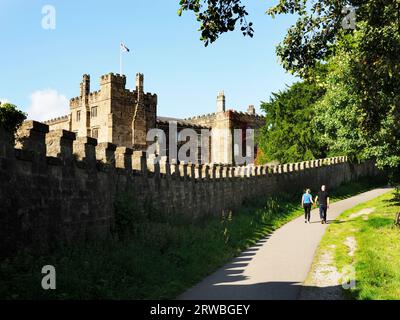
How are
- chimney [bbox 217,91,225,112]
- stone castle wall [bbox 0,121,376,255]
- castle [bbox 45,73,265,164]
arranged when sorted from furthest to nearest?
chimney [bbox 217,91,225,112], castle [bbox 45,73,265,164], stone castle wall [bbox 0,121,376,255]

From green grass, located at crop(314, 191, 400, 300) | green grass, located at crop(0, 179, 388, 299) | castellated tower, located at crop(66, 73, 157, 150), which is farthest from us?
castellated tower, located at crop(66, 73, 157, 150)

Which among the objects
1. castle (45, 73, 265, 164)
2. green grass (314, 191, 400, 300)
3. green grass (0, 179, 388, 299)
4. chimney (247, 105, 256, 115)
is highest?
chimney (247, 105, 256, 115)

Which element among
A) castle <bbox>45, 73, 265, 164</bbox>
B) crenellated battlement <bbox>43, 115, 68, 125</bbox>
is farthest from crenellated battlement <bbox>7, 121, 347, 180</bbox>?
crenellated battlement <bbox>43, 115, 68, 125</bbox>

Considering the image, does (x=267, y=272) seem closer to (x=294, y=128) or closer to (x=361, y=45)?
(x=361, y=45)

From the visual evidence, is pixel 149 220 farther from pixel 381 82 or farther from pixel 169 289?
pixel 381 82

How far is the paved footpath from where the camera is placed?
29.4 feet

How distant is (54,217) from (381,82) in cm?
872

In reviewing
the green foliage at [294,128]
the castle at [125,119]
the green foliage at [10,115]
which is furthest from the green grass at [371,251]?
the castle at [125,119]

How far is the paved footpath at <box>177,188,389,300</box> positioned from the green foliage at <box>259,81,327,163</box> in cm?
2129

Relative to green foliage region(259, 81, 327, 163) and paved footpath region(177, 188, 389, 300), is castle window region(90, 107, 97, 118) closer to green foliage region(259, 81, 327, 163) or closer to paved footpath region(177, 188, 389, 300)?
green foliage region(259, 81, 327, 163)

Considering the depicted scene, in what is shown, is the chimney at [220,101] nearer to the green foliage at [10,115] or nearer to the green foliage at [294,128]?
the green foliage at [294,128]

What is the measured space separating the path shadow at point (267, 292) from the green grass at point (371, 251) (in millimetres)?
500

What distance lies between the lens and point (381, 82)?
1155 centimetres

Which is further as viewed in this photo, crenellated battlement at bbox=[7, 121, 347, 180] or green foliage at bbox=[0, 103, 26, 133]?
green foliage at bbox=[0, 103, 26, 133]
